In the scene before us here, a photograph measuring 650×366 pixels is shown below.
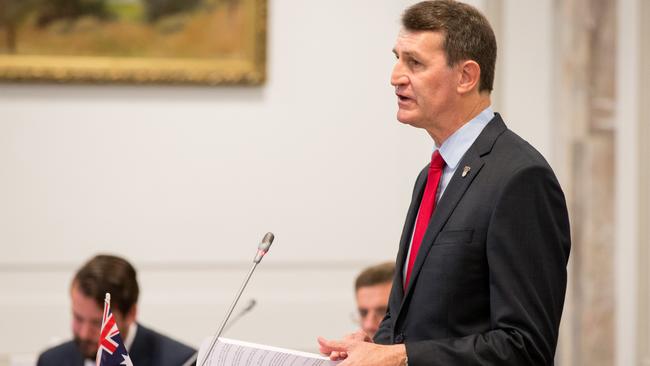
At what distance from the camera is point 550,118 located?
20.0ft

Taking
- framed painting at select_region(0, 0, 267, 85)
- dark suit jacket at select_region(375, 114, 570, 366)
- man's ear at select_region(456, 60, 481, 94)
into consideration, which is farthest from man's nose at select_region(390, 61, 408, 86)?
framed painting at select_region(0, 0, 267, 85)

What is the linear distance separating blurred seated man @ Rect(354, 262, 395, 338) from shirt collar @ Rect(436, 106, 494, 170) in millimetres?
1598

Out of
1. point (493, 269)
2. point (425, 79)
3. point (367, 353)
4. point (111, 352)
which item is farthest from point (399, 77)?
point (111, 352)

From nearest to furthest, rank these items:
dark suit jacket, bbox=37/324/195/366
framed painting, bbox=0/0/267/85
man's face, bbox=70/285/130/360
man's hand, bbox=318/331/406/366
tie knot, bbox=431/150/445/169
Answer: man's hand, bbox=318/331/406/366 → tie knot, bbox=431/150/445/169 → dark suit jacket, bbox=37/324/195/366 → man's face, bbox=70/285/130/360 → framed painting, bbox=0/0/267/85

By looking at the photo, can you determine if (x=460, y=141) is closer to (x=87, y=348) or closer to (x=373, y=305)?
(x=373, y=305)

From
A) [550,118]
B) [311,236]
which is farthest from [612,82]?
[311,236]

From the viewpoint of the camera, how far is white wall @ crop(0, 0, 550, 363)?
19.4ft

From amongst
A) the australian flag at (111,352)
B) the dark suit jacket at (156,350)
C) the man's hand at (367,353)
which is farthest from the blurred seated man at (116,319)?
the man's hand at (367,353)

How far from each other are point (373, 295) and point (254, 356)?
1.72 meters

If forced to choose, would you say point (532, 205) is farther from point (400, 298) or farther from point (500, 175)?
point (400, 298)

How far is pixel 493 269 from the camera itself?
226 cm

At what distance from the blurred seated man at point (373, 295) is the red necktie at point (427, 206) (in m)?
1.50

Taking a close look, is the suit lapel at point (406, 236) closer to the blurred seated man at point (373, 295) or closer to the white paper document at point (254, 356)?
the white paper document at point (254, 356)

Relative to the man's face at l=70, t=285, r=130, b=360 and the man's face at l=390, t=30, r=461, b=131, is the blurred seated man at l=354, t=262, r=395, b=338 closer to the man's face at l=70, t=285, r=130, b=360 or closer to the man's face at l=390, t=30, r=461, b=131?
the man's face at l=70, t=285, r=130, b=360
